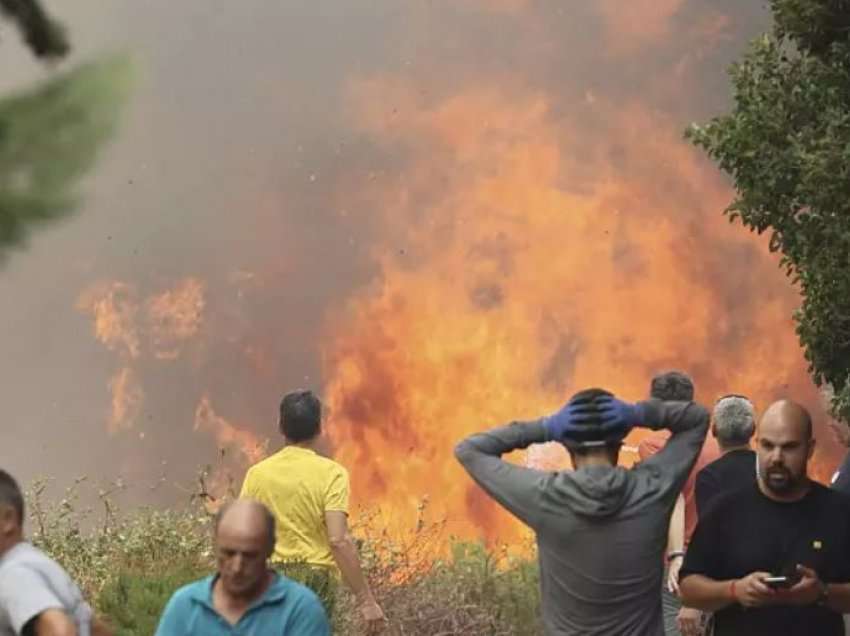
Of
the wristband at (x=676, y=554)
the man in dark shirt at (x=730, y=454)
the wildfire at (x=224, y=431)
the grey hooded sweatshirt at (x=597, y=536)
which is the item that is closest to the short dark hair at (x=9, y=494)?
the grey hooded sweatshirt at (x=597, y=536)

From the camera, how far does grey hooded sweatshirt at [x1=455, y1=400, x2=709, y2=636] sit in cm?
422

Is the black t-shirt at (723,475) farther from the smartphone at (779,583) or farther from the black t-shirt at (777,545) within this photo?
the smartphone at (779,583)

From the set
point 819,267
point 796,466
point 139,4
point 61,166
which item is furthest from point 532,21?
point 796,466

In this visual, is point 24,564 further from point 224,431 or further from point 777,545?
point 224,431

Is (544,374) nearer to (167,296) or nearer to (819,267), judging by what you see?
Result: (167,296)

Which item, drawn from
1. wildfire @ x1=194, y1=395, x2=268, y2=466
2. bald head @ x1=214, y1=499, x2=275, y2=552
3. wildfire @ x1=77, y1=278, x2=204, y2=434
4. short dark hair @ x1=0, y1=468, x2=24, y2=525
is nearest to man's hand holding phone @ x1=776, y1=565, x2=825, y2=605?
bald head @ x1=214, y1=499, x2=275, y2=552

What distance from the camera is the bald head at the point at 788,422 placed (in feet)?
14.6

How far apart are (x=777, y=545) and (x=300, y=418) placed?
2.30m

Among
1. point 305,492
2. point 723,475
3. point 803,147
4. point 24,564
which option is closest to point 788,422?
point 723,475

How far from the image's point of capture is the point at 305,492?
6.14 meters

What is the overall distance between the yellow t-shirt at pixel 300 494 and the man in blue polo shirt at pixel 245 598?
2.33 m

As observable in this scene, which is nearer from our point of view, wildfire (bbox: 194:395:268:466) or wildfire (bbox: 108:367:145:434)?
wildfire (bbox: 194:395:268:466)

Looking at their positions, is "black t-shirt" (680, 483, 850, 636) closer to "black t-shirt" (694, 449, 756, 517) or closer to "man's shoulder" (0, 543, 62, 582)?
"black t-shirt" (694, 449, 756, 517)

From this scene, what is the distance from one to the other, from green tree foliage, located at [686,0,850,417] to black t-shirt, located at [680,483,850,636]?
6084mm
